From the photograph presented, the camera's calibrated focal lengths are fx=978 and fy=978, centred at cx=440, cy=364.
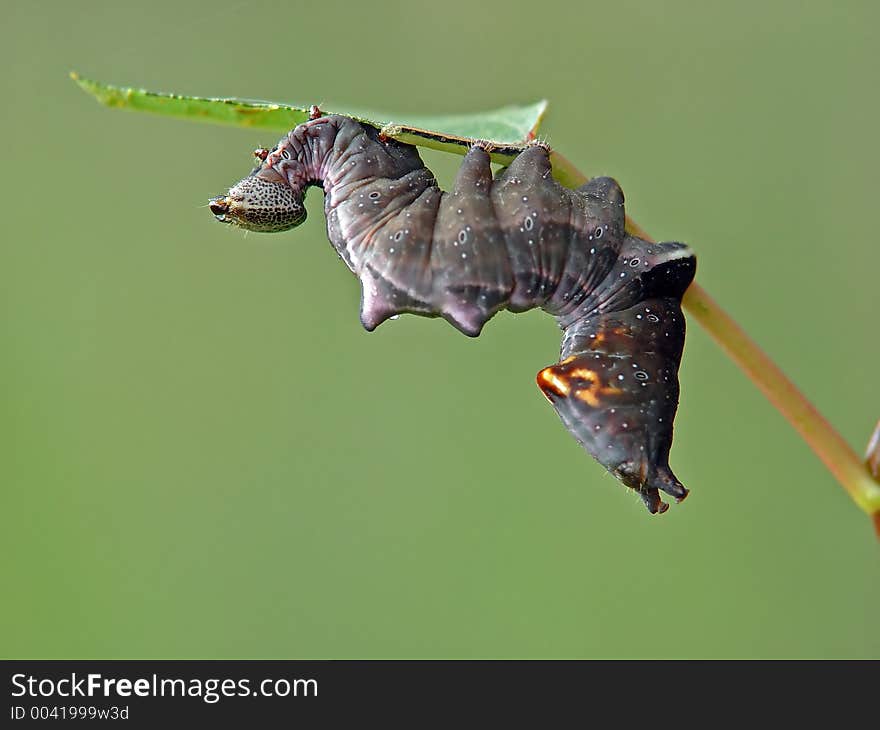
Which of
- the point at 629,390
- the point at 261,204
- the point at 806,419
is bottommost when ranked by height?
the point at 806,419

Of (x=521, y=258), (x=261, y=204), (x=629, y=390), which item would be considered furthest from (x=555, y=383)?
(x=261, y=204)

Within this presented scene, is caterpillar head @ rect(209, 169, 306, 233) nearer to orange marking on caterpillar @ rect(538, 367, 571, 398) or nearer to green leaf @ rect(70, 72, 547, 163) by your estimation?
green leaf @ rect(70, 72, 547, 163)

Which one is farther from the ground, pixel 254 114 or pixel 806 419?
pixel 254 114

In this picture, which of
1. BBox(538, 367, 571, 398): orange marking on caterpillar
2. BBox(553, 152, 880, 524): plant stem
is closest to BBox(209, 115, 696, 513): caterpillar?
BBox(538, 367, 571, 398): orange marking on caterpillar

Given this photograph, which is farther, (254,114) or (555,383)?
(555,383)

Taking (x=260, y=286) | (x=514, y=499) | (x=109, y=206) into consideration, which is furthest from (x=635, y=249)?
(x=109, y=206)

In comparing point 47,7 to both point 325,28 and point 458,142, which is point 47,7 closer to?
point 325,28

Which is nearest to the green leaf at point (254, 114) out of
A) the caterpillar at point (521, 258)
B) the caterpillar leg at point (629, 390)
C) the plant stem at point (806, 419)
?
the caterpillar at point (521, 258)

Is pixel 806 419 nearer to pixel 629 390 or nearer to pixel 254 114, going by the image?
pixel 629 390
